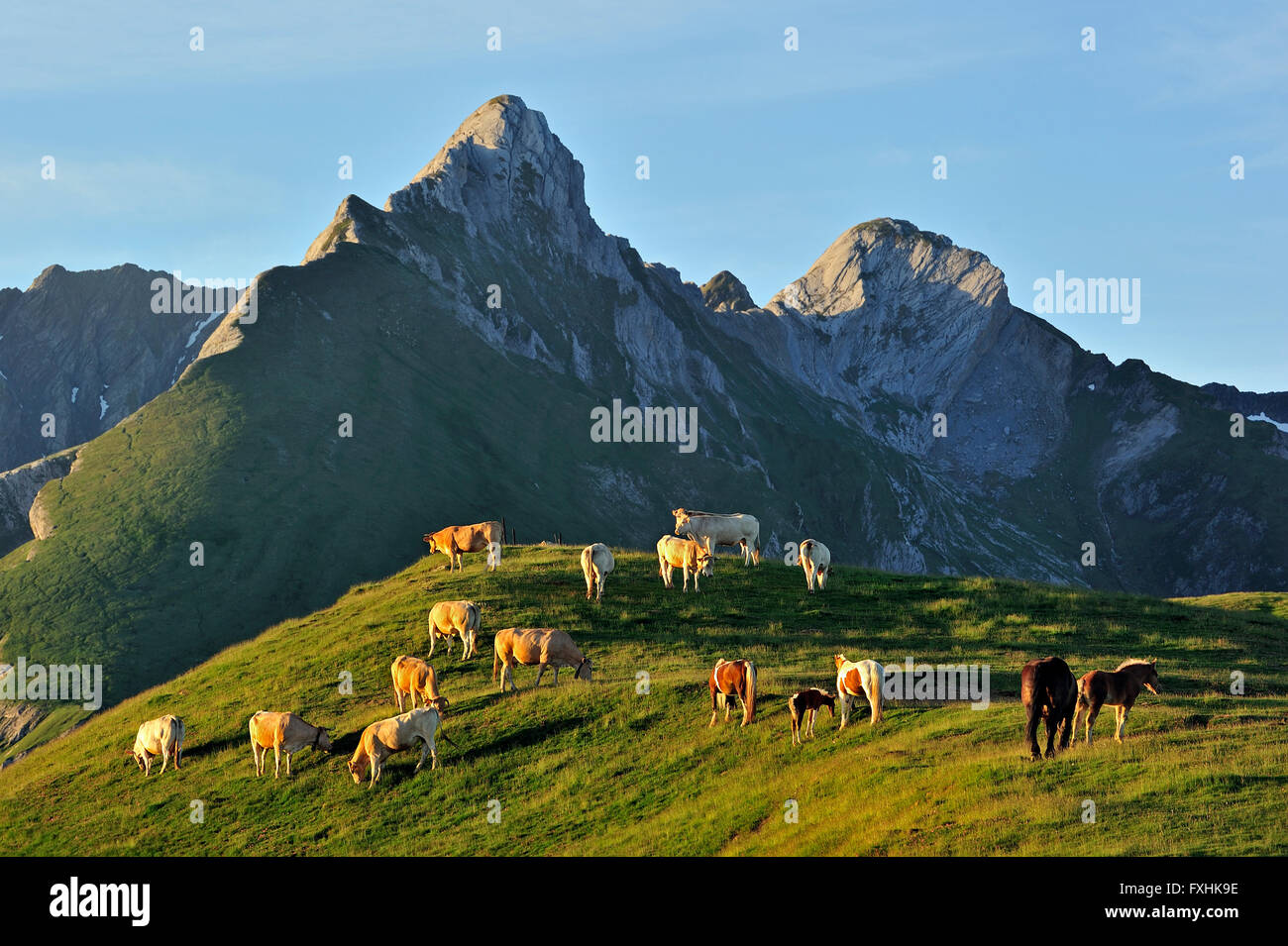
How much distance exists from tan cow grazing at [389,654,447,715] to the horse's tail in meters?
13.0

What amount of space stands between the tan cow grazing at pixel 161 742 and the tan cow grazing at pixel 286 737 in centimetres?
506

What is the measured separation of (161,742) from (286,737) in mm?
7025

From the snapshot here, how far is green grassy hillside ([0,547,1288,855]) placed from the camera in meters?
24.0

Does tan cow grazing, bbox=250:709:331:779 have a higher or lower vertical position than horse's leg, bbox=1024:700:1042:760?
lower

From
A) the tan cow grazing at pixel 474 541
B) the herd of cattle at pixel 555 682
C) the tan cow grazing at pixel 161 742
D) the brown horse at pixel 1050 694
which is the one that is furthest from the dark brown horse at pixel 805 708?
the tan cow grazing at pixel 474 541

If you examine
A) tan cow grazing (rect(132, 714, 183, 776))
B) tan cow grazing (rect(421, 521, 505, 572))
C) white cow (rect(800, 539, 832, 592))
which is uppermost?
tan cow grazing (rect(421, 521, 505, 572))

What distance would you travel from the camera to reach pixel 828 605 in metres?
49.9

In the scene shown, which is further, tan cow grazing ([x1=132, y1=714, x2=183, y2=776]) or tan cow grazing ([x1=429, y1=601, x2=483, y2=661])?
tan cow grazing ([x1=429, y1=601, x2=483, y2=661])
